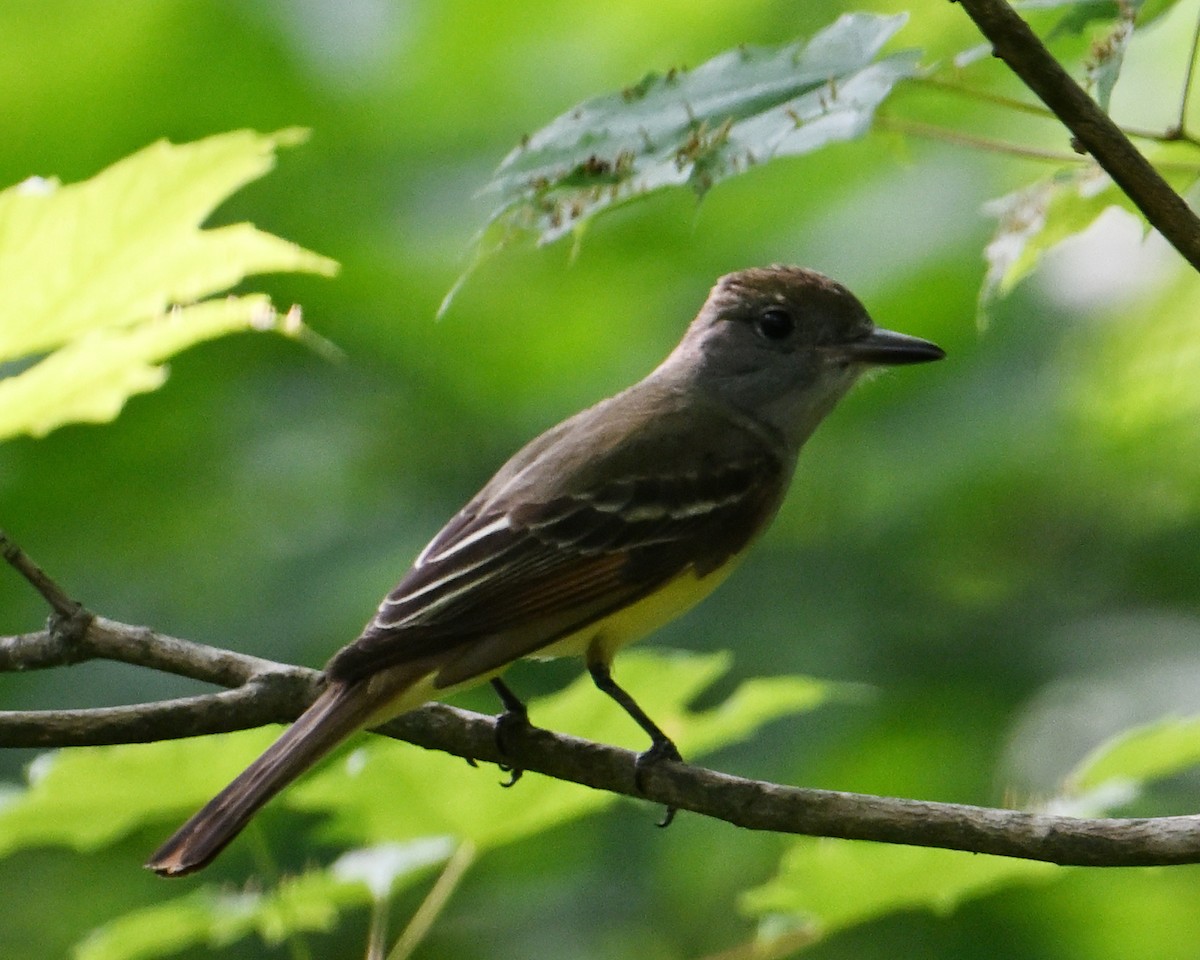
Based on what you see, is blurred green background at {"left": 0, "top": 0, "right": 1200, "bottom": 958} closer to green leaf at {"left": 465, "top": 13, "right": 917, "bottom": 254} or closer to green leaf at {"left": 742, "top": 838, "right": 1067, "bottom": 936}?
green leaf at {"left": 742, "top": 838, "right": 1067, "bottom": 936}

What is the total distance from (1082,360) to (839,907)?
2.54 metres

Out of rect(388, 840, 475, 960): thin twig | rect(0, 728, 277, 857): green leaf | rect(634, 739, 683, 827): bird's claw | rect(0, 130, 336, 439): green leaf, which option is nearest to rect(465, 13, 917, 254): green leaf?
rect(0, 130, 336, 439): green leaf

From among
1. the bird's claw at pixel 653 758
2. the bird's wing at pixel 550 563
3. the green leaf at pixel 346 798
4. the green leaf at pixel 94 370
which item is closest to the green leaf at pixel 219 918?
the green leaf at pixel 346 798

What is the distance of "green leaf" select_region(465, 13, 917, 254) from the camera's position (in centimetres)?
218

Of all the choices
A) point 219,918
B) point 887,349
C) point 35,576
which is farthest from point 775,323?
point 35,576

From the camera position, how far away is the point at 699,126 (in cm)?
228

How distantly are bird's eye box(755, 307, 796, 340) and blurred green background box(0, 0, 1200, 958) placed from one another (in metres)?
1.00

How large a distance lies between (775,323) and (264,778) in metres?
2.00

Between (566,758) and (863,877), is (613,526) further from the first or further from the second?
(863,877)

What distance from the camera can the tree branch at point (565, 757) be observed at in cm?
227

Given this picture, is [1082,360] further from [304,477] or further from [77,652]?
[77,652]

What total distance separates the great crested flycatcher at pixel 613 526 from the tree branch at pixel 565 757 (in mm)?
97

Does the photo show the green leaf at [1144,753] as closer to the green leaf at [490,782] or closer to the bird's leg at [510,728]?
the green leaf at [490,782]

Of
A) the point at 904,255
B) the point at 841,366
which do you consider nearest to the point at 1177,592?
the point at 904,255
